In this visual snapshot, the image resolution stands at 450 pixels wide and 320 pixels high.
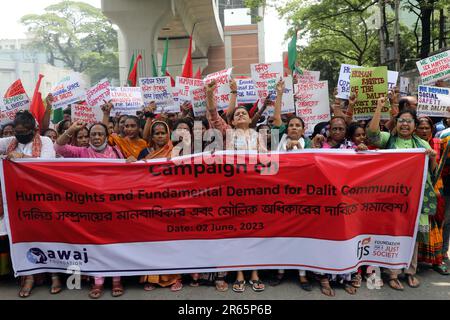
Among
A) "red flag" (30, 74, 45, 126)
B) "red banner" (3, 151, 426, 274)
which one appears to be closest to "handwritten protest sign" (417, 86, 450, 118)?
"red banner" (3, 151, 426, 274)

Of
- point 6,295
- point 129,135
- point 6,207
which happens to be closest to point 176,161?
point 129,135

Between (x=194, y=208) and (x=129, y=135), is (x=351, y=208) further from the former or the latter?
(x=129, y=135)

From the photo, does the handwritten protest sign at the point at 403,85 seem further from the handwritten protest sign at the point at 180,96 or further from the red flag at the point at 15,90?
the red flag at the point at 15,90

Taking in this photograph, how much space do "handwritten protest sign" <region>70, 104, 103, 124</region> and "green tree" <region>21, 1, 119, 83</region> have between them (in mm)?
42574

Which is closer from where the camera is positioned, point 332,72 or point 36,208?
point 36,208

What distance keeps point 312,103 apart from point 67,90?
319cm

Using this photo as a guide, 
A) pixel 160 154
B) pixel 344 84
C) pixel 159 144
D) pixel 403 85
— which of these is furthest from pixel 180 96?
pixel 403 85

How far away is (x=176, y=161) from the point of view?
3605 millimetres

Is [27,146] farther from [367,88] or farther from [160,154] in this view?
[367,88]

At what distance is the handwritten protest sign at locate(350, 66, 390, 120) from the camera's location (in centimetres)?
463

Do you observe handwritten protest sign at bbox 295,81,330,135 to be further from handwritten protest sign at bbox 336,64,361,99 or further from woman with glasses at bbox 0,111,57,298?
woman with glasses at bbox 0,111,57,298

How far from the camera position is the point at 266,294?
11.3ft

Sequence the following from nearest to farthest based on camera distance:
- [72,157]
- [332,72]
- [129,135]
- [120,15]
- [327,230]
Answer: [327,230] < [72,157] < [129,135] < [120,15] < [332,72]

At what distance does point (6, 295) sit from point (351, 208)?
320 centimetres
